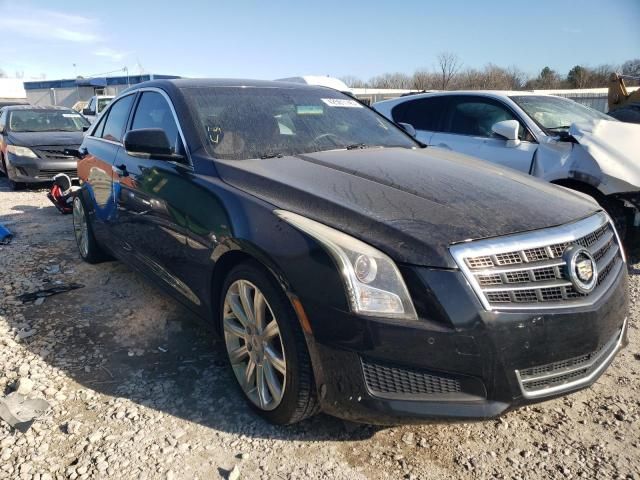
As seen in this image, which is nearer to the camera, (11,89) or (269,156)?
(269,156)

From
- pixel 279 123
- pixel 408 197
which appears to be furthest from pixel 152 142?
pixel 408 197

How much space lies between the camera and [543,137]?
5027mm

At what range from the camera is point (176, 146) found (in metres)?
3.12

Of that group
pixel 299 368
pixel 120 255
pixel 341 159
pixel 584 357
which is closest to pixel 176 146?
pixel 341 159

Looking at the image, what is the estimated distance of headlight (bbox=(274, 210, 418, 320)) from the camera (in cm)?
197

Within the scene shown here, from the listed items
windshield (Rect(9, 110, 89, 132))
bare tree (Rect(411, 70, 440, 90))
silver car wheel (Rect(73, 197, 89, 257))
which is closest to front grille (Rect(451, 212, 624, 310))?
silver car wheel (Rect(73, 197, 89, 257))

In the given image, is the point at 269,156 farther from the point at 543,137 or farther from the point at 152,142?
the point at 543,137

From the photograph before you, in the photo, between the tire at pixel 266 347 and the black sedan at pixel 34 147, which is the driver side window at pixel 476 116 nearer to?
the tire at pixel 266 347

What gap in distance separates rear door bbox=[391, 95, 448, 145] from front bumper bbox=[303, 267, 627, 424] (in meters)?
4.40

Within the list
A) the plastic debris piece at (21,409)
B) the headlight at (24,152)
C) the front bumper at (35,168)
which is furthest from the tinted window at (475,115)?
the headlight at (24,152)

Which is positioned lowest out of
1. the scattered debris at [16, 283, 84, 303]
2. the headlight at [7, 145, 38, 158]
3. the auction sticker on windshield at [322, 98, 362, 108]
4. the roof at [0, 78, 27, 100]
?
the scattered debris at [16, 283, 84, 303]

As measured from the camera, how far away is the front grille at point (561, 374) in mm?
2018

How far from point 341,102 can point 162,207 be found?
5.30ft

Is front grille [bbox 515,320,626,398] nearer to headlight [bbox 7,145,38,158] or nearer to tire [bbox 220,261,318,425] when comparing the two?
tire [bbox 220,261,318,425]
